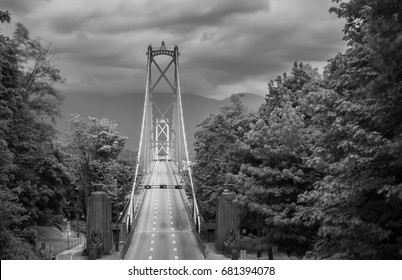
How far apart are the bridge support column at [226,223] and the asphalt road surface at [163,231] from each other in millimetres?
2507

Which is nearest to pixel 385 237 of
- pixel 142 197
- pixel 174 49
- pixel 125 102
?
pixel 142 197

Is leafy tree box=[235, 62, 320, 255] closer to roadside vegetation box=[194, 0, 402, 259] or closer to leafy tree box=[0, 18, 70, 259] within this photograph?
roadside vegetation box=[194, 0, 402, 259]

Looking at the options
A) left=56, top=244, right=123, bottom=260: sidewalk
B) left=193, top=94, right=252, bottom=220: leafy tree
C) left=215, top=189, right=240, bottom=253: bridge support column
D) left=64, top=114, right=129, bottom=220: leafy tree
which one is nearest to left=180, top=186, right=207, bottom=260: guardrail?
left=215, top=189, right=240, bottom=253: bridge support column

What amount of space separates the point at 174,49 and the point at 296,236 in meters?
112

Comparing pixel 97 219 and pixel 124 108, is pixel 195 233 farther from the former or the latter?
pixel 124 108

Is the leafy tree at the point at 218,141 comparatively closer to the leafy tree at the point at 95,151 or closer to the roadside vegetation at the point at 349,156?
the leafy tree at the point at 95,151

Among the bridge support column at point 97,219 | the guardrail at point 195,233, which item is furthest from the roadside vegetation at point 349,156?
the bridge support column at point 97,219

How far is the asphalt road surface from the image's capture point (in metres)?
47.8

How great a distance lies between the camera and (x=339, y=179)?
15.9m

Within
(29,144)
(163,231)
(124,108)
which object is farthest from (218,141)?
(124,108)

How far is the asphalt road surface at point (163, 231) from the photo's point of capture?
47812 mm

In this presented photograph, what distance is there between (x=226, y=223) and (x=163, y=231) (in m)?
14.3

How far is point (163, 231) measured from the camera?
6078 cm

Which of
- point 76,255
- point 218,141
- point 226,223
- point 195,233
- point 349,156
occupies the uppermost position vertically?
point 218,141
